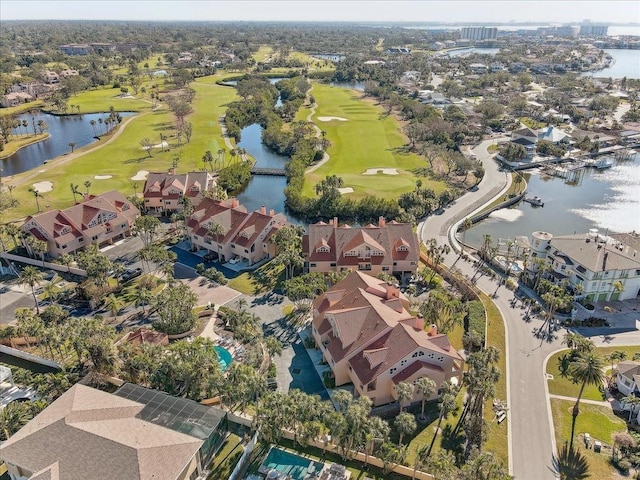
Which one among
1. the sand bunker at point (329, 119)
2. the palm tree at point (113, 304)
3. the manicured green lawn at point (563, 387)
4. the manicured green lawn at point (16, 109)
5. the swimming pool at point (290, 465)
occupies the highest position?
the manicured green lawn at point (16, 109)

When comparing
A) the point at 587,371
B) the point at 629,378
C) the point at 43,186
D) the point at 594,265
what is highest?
the point at 43,186

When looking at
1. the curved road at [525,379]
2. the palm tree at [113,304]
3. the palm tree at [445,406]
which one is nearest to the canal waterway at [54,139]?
the palm tree at [113,304]

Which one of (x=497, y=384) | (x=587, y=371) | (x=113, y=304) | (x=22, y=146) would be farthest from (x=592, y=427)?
(x=22, y=146)

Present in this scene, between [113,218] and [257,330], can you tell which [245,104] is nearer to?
[113,218]

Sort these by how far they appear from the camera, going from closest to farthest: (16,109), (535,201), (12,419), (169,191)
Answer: (12,419) → (169,191) → (535,201) → (16,109)

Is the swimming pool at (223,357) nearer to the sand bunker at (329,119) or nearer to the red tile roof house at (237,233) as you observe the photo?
the red tile roof house at (237,233)

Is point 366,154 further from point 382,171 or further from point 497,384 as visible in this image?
point 497,384

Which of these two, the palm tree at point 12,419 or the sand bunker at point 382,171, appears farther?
the sand bunker at point 382,171
